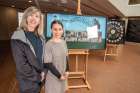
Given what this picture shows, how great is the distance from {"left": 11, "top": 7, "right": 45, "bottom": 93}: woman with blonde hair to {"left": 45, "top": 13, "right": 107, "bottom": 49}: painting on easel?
5.43 ft

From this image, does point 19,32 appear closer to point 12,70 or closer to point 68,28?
point 68,28

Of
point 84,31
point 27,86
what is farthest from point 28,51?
point 84,31

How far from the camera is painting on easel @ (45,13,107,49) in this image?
3.76m

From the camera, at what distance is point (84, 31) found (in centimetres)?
387

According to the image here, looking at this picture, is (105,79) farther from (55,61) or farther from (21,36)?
(21,36)

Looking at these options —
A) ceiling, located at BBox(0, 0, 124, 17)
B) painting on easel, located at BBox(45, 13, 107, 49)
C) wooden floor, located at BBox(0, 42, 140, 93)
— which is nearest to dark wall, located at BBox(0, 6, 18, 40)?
ceiling, located at BBox(0, 0, 124, 17)

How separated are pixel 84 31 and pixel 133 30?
14.7 metres

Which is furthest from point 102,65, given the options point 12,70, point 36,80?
point 36,80

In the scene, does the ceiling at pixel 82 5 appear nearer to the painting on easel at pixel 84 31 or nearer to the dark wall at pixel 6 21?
the painting on easel at pixel 84 31

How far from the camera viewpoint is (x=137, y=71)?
6180 millimetres

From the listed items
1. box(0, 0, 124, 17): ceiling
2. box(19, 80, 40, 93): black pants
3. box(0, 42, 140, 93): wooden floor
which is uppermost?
box(0, 0, 124, 17): ceiling

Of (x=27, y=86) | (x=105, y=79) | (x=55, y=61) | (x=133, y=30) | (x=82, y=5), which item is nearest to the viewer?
(x=27, y=86)

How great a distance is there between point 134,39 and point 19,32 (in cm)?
1651

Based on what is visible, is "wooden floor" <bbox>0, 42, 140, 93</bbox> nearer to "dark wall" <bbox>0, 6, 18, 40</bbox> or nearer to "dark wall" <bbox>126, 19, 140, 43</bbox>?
"dark wall" <bbox>0, 6, 18, 40</bbox>
